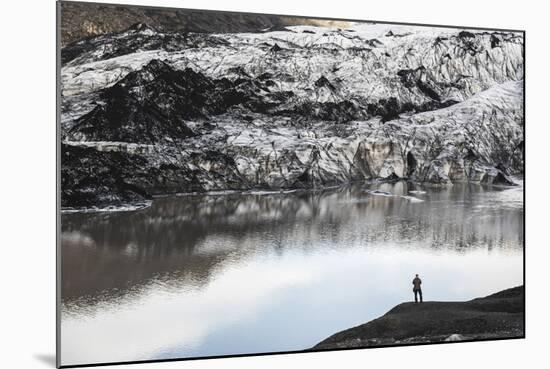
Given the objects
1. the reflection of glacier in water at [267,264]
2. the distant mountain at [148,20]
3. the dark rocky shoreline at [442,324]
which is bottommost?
the dark rocky shoreline at [442,324]

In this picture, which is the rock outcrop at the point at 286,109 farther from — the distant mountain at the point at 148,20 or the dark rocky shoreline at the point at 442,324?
the dark rocky shoreline at the point at 442,324

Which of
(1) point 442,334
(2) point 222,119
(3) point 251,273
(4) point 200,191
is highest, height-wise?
(2) point 222,119

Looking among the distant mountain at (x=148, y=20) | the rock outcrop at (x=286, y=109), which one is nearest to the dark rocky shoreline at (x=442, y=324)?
the rock outcrop at (x=286, y=109)

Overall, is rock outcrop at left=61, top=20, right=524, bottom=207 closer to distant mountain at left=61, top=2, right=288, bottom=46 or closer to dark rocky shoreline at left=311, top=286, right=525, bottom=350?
distant mountain at left=61, top=2, right=288, bottom=46

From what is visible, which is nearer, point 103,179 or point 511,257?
point 103,179

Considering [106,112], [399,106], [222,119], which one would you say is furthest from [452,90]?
[106,112]

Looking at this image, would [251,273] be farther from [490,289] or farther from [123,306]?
[490,289]
